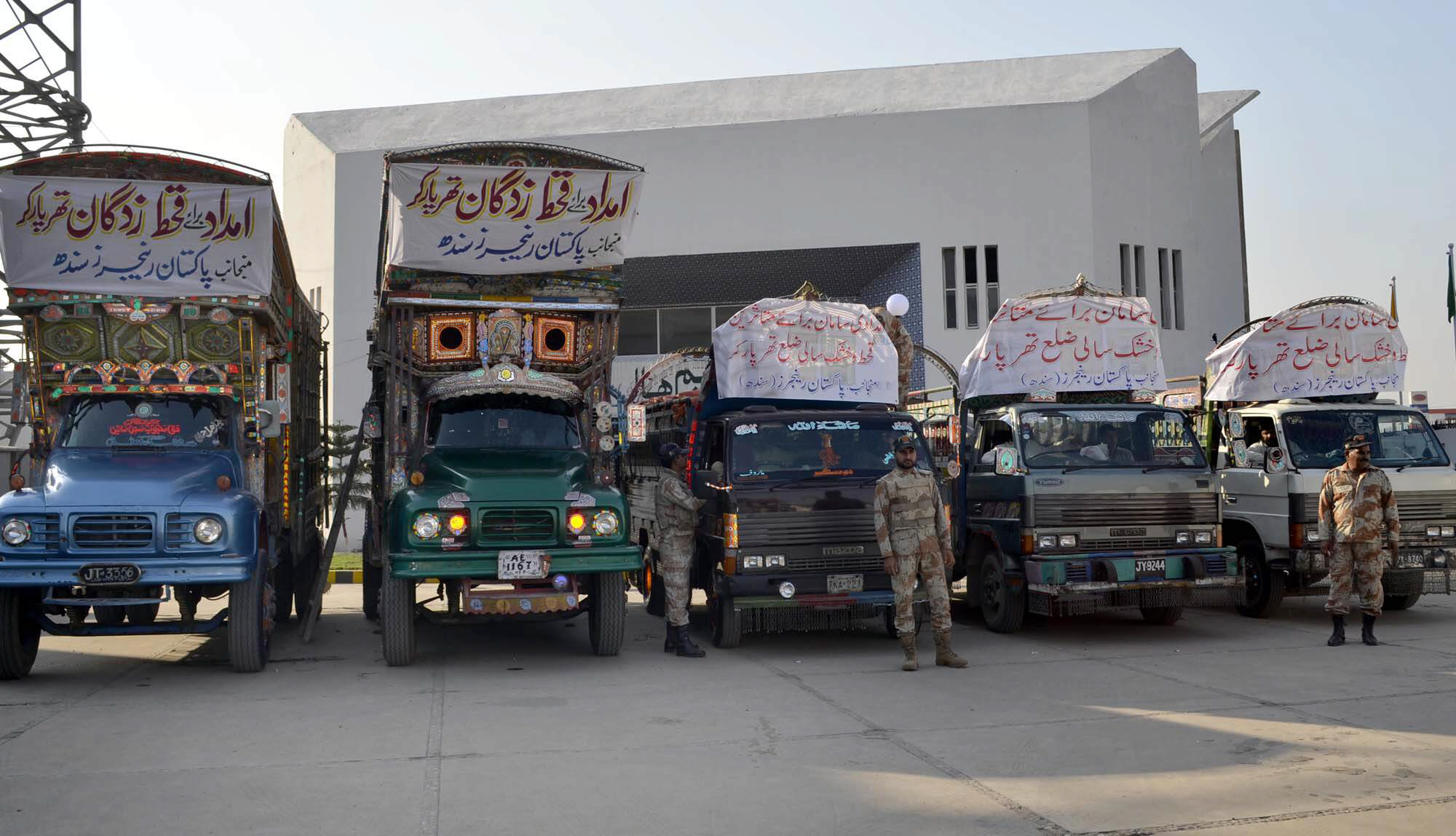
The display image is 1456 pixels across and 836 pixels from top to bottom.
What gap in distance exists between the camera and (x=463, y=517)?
9.33m

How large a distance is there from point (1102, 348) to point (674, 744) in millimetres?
7284

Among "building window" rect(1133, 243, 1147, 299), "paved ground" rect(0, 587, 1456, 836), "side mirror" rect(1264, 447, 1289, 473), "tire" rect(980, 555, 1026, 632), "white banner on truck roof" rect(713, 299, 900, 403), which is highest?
"building window" rect(1133, 243, 1147, 299)

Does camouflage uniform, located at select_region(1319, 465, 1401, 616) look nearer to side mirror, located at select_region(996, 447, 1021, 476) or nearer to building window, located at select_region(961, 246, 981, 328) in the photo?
side mirror, located at select_region(996, 447, 1021, 476)

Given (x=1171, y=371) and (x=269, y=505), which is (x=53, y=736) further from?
(x=1171, y=371)

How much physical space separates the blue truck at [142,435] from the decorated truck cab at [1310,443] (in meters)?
9.10

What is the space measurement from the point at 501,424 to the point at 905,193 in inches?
648

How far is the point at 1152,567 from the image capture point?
10570mm

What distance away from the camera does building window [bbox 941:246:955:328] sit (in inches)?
1009

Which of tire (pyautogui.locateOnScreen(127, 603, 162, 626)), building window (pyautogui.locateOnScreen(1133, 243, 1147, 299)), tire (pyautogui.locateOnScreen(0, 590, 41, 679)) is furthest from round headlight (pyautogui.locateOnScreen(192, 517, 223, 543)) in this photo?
building window (pyautogui.locateOnScreen(1133, 243, 1147, 299))

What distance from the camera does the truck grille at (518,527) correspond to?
370 inches

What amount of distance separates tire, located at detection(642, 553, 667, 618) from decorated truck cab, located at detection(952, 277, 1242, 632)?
3.19m

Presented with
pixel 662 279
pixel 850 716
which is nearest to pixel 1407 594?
pixel 850 716

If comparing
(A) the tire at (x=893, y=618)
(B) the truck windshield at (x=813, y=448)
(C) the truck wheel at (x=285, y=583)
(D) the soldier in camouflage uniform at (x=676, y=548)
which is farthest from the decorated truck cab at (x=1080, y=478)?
(C) the truck wheel at (x=285, y=583)

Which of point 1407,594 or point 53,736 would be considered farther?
point 1407,594
